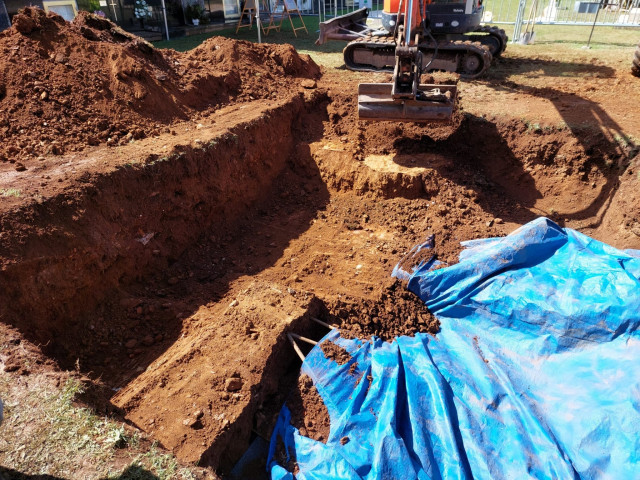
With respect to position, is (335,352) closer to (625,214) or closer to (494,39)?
(625,214)

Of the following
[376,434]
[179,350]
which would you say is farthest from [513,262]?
[179,350]

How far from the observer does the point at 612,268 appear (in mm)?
4883

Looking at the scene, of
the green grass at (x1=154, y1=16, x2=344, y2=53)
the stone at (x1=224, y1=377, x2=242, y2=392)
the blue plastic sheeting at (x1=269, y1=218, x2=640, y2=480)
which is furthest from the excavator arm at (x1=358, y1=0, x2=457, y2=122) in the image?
the green grass at (x1=154, y1=16, x2=344, y2=53)

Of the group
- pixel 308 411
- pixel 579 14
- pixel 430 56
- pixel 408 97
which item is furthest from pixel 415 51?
pixel 579 14

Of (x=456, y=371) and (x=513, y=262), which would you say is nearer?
(x=456, y=371)

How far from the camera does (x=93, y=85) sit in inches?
283

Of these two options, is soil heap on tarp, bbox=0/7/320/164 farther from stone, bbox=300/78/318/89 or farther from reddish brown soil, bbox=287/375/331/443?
reddish brown soil, bbox=287/375/331/443

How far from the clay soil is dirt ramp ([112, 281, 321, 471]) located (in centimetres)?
2

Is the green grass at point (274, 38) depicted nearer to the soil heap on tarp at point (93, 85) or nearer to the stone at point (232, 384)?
the soil heap on tarp at point (93, 85)

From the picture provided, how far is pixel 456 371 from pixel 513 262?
1607mm

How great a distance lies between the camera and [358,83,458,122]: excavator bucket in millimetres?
6719

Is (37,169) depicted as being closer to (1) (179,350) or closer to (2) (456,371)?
(1) (179,350)

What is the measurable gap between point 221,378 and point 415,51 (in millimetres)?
5262

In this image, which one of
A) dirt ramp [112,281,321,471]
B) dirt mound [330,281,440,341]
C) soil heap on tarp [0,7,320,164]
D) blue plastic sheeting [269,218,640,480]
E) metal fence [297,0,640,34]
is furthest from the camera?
metal fence [297,0,640,34]
